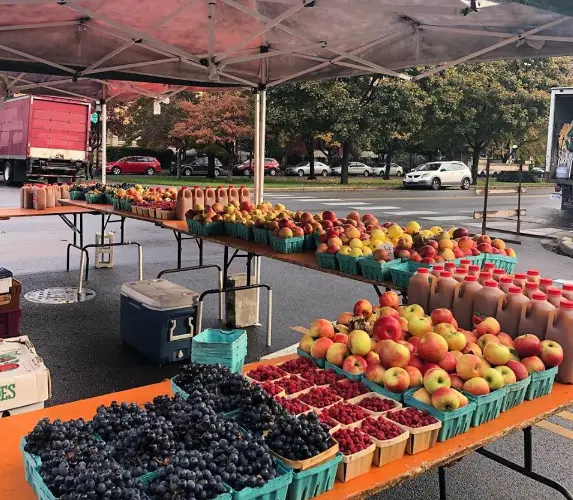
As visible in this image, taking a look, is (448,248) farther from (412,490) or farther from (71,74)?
(71,74)

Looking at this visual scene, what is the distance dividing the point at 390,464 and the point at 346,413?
0.25 metres

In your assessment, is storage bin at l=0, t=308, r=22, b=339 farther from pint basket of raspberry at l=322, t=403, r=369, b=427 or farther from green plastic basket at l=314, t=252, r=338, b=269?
pint basket of raspberry at l=322, t=403, r=369, b=427

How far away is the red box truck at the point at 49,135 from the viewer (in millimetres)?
21844

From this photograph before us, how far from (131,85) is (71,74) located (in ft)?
6.58

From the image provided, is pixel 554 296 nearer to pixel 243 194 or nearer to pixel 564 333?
pixel 564 333

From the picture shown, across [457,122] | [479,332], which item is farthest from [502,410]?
[457,122]

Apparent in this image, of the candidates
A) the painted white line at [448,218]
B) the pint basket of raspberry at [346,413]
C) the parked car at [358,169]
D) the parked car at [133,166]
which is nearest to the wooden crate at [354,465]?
the pint basket of raspberry at [346,413]

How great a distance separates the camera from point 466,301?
3318 mm

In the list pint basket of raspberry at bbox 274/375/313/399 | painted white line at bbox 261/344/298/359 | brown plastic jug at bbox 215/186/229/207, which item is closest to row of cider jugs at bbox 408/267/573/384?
pint basket of raspberry at bbox 274/375/313/399

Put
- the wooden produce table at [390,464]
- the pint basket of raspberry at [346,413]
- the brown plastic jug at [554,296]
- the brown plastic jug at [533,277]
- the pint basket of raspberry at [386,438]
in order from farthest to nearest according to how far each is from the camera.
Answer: the brown plastic jug at [533,277], the brown plastic jug at [554,296], the pint basket of raspberry at [346,413], the pint basket of raspberry at [386,438], the wooden produce table at [390,464]

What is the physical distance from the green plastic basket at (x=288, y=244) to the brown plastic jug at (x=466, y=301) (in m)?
2.22

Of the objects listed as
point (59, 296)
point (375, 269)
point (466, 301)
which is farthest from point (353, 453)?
point (59, 296)

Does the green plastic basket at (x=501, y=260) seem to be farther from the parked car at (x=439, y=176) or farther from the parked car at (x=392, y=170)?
the parked car at (x=392, y=170)

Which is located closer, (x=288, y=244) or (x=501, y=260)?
(x=501, y=260)
